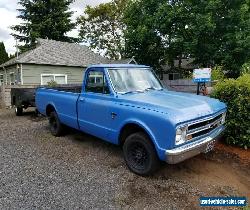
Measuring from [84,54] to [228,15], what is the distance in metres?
13.0

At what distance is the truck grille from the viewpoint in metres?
4.59

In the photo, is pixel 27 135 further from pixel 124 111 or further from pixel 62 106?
pixel 124 111

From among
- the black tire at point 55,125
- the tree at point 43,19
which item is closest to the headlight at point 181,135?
the black tire at point 55,125

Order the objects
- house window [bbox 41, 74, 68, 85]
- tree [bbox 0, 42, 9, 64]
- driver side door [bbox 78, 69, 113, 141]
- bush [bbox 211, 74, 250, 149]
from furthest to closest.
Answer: tree [bbox 0, 42, 9, 64] < house window [bbox 41, 74, 68, 85] < bush [bbox 211, 74, 250, 149] < driver side door [bbox 78, 69, 113, 141]

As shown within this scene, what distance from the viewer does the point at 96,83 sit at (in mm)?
6125

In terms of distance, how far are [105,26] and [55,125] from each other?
3569cm

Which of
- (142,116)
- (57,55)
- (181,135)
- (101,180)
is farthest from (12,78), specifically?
(181,135)

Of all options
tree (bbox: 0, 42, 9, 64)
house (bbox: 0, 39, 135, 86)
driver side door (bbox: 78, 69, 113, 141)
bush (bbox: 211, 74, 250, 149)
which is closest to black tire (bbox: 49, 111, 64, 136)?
driver side door (bbox: 78, 69, 113, 141)

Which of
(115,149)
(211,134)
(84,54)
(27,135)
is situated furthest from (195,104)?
(84,54)

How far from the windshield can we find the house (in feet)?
49.0

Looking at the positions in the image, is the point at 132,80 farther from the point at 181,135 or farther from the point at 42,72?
the point at 42,72

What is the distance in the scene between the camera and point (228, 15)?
21938 millimetres

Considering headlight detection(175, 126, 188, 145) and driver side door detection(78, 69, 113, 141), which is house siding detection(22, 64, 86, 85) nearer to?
driver side door detection(78, 69, 113, 141)

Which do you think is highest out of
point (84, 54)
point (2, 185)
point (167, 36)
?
point (167, 36)
